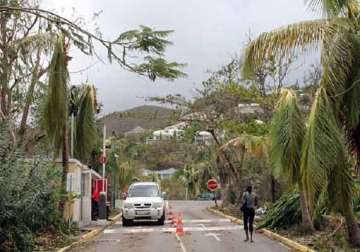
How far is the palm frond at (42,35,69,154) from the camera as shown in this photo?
17.9 metres

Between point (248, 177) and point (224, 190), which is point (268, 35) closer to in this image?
point (248, 177)

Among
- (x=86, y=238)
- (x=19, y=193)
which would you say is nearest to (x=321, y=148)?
(x=19, y=193)

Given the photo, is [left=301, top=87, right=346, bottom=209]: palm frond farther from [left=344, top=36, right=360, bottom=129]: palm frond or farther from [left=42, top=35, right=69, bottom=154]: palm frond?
[left=42, top=35, right=69, bottom=154]: palm frond

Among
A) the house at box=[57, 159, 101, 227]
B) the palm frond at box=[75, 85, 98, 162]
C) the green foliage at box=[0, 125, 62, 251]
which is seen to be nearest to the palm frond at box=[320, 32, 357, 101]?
the green foliage at box=[0, 125, 62, 251]

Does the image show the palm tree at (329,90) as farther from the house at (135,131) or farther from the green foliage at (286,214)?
the house at (135,131)

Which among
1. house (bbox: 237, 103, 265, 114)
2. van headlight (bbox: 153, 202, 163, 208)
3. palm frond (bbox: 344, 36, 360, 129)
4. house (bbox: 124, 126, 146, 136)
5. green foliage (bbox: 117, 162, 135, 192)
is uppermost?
house (bbox: 124, 126, 146, 136)

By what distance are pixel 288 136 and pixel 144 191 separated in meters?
14.7

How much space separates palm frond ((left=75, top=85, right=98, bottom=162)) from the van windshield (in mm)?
4825

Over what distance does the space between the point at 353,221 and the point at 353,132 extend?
2.73 metres

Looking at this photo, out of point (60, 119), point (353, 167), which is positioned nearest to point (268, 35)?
point (353, 167)

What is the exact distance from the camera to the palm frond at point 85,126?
84.9ft

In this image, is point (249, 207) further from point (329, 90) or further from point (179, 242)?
point (329, 90)

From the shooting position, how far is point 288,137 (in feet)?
56.4

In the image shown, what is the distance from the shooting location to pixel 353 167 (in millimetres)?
14906
